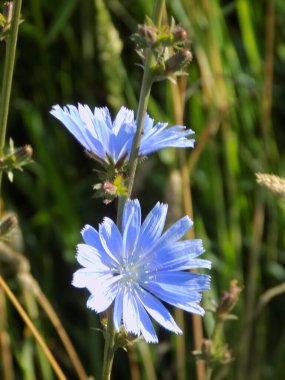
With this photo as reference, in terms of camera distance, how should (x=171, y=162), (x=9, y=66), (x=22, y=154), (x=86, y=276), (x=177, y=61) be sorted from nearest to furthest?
(x=86, y=276) → (x=177, y=61) → (x=9, y=66) → (x=22, y=154) → (x=171, y=162)

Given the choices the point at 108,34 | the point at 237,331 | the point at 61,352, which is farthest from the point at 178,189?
the point at 61,352

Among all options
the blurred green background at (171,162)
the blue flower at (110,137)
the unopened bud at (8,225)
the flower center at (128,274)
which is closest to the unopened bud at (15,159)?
the unopened bud at (8,225)

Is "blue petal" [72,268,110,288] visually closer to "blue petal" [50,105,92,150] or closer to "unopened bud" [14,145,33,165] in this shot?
"blue petal" [50,105,92,150]

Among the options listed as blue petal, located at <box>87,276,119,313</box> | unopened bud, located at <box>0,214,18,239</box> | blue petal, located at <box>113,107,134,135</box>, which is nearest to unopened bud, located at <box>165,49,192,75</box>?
blue petal, located at <box>113,107,134,135</box>

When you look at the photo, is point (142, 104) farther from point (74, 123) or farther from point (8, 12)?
point (8, 12)

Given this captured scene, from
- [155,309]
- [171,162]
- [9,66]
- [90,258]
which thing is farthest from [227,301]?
[171,162]
